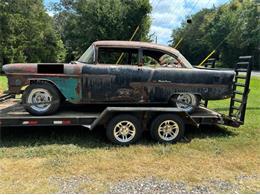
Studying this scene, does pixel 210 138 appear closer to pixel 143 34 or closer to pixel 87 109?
pixel 87 109

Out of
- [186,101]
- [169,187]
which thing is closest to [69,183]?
[169,187]

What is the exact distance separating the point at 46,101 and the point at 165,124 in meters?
2.42

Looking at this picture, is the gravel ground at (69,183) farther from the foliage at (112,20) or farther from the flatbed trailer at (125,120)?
the foliage at (112,20)

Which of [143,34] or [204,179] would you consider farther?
[143,34]

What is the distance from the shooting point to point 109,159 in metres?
5.32

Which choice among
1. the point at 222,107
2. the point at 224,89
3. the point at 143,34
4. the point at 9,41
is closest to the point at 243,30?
the point at 143,34

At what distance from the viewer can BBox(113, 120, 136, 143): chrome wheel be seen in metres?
6.07

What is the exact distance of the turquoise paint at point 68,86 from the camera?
245 inches

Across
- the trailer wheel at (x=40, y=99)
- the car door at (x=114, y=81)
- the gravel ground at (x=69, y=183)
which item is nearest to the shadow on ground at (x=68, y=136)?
the trailer wheel at (x=40, y=99)

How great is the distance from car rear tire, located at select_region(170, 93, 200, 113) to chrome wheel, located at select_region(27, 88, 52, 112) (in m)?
2.59

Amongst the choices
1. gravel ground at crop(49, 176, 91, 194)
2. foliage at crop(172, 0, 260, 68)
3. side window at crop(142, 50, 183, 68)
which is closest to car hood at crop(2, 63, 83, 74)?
side window at crop(142, 50, 183, 68)

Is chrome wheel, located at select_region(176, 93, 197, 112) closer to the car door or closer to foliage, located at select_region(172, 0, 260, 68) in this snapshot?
the car door

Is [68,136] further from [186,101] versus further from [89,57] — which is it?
[186,101]

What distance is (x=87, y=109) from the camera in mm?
6969
